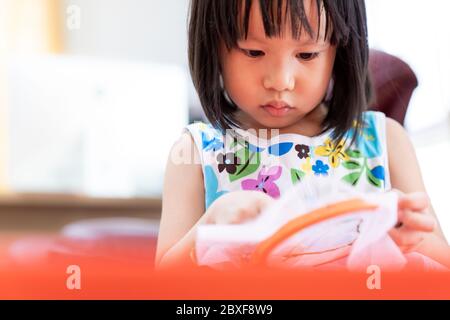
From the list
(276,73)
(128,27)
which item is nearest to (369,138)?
(276,73)

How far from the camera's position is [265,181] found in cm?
47

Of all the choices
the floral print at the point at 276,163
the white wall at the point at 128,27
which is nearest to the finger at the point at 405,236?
the floral print at the point at 276,163

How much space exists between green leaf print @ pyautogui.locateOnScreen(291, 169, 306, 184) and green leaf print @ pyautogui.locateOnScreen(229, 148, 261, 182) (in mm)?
29

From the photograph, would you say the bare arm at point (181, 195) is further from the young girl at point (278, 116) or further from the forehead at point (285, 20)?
the forehead at point (285, 20)

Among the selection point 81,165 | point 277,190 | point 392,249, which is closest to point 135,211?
point 81,165

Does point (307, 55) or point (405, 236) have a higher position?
point (307, 55)

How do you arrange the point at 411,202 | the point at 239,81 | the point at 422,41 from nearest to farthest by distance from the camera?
the point at 411,202
the point at 239,81
the point at 422,41

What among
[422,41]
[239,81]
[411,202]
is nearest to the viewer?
[411,202]

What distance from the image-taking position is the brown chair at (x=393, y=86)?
2.00 ft

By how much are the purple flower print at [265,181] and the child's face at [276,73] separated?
0.12 ft

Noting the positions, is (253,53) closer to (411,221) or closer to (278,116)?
(278,116)

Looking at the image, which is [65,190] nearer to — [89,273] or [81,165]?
[81,165]

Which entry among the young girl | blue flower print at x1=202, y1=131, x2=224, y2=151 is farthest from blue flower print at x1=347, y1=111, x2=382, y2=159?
blue flower print at x1=202, y1=131, x2=224, y2=151

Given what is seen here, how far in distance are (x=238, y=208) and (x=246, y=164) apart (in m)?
0.12
